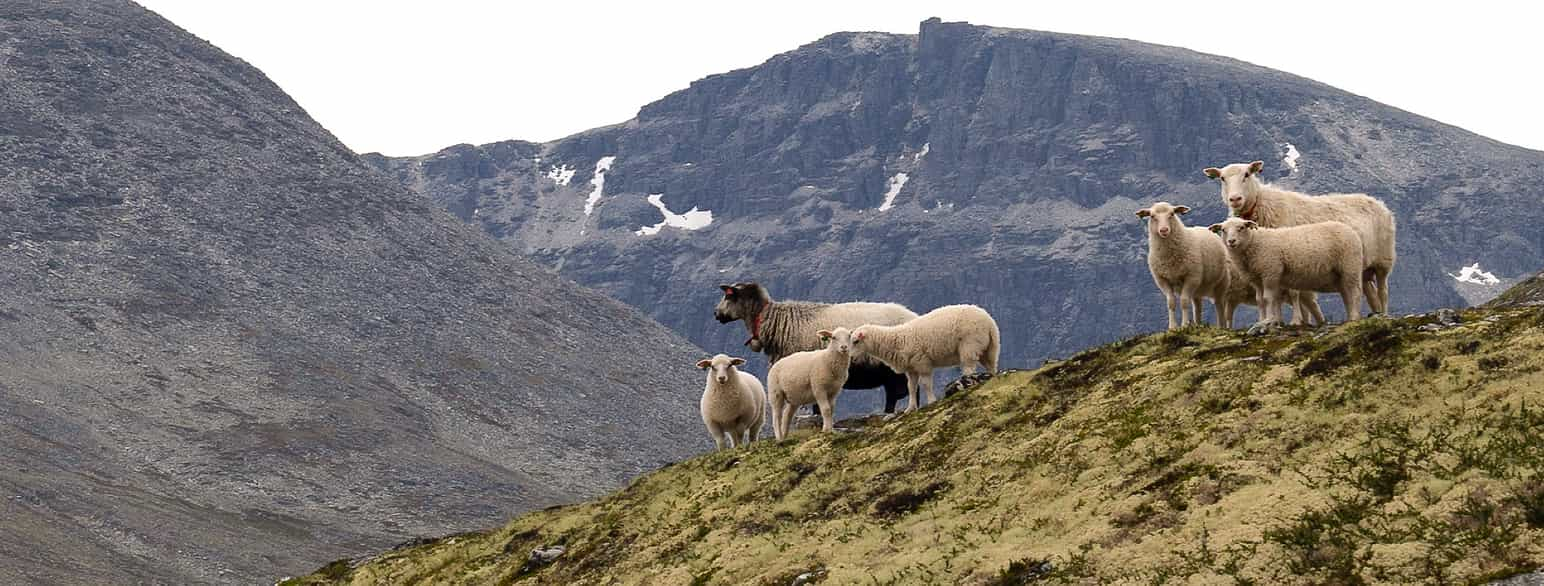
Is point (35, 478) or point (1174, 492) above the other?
point (1174, 492)

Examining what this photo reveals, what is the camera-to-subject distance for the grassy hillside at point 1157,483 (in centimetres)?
1770

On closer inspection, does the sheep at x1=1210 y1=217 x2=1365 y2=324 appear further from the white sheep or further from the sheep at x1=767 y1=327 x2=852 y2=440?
the sheep at x1=767 y1=327 x2=852 y2=440

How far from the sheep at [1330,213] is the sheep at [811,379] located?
8.65 m

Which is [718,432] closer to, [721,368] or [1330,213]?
[721,368]

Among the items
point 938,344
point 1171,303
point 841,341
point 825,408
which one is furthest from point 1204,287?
point 825,408

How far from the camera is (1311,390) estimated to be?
22297 millimetres

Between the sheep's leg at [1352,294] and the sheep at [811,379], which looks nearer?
the sheep's leg at [1352,294]

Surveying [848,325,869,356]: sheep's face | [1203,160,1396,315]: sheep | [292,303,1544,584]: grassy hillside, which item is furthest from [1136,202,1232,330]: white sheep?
[848,325,869,356]: sheep's face

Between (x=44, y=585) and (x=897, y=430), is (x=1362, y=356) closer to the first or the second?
(x=897, y=430)

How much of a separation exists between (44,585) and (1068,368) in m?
135

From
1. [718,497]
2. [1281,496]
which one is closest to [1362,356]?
[1281,496]

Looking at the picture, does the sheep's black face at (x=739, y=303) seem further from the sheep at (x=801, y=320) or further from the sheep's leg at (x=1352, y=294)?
the sheep's leg at (x=1352, y=294)

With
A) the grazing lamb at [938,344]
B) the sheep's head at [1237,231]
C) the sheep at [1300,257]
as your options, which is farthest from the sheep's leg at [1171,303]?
the grazing lamb at [938,344]

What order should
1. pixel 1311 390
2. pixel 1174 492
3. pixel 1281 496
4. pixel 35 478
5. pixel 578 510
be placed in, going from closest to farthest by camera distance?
pixel 1281 496, pixel 1174 492, pixel 1311 390, pixel 578 510, pixel 35 478
